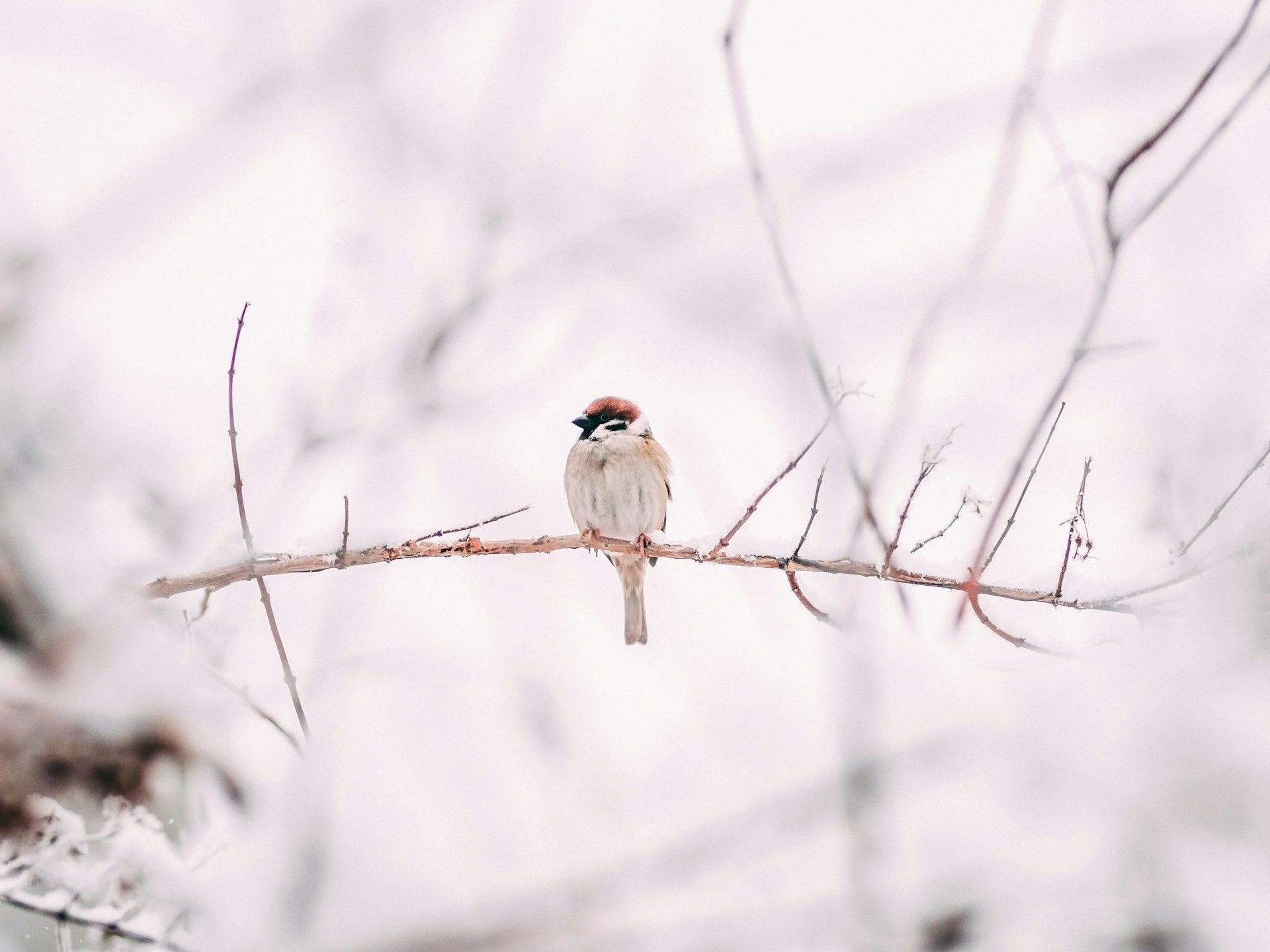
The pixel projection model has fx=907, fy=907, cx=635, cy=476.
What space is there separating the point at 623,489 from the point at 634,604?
2.65ft

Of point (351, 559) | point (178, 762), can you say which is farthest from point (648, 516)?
point (178, 762)

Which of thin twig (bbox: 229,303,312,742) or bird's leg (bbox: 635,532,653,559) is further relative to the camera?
bird's leg (bbox: 635,532,653,559)

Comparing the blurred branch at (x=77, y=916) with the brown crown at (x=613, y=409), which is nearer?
the blurred branch at (x=77, y=916)

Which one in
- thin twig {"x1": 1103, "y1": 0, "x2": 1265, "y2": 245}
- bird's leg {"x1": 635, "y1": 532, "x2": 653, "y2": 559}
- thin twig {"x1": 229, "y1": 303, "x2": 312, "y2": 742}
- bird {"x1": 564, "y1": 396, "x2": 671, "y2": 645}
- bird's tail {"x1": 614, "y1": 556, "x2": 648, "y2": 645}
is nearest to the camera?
thin twig {"x1": 1103, "y1": 0, "x2": 1265, "y2": 245}

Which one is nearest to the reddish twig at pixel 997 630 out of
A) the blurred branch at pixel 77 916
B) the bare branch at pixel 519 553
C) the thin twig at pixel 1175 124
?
the bare branch at pixel 519 553

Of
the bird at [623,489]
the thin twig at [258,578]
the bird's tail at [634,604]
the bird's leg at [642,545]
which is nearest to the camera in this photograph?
the thin twig at [258,578]

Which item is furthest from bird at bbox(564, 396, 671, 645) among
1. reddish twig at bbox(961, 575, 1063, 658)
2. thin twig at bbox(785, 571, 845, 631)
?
reddish twig at bbox(961, 575, 1063, 658)

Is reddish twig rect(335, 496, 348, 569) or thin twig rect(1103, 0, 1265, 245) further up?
reddish twig rect(335, 496, 348, 569)

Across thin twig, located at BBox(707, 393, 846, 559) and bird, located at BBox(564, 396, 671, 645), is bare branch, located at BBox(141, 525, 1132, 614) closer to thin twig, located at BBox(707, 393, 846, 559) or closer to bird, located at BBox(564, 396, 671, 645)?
thin twig, located at BBox(707, 393, 846, 559)

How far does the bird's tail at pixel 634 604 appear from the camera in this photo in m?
5.79

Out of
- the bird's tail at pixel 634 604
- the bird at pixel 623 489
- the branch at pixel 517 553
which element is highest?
the bird at pixel 623 489

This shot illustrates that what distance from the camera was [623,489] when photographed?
5605mm

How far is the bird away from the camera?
18.4ft

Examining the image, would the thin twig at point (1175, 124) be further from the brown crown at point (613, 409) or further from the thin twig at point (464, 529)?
the brown crown at point (613, 409)
